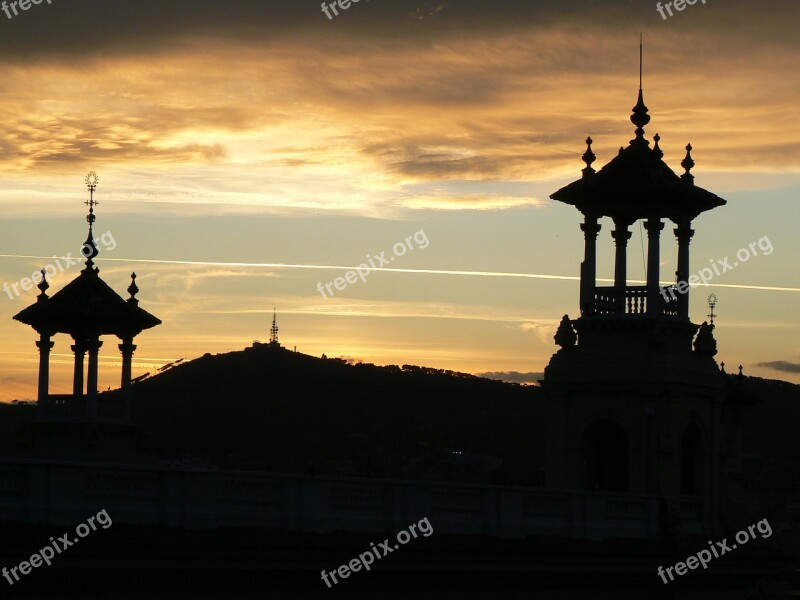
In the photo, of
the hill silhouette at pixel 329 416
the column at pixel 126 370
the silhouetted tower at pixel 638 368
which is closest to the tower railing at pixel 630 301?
the silhouetted tower at pixel 638 368

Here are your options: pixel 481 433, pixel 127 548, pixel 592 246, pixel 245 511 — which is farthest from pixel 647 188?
pixel 481 433

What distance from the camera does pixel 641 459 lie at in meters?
42.2

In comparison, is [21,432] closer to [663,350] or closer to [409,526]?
[663,350]

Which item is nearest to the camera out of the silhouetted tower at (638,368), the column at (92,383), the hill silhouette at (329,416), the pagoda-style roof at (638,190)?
the silhouetted tower at (638,368)

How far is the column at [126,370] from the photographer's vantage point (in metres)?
55.1

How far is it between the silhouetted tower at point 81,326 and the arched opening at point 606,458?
16725mm

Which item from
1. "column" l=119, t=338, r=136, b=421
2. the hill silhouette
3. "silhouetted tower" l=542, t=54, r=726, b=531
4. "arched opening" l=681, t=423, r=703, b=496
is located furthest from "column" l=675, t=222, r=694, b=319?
the hill silhouette

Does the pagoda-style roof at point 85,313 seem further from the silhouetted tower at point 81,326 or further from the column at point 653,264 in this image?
the column at point 653,264

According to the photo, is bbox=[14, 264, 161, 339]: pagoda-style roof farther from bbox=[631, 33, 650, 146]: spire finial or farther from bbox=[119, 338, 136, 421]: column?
bbox=[631, 33, 650, 146]: spire finial

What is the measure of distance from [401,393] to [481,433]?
641 inches

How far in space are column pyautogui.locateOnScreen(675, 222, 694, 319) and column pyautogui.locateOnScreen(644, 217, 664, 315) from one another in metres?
0.91

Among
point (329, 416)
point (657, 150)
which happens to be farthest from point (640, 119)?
point (329, 416)

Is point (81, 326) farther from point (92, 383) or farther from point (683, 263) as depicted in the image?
point (683, 263)

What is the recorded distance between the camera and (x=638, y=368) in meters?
42.3
